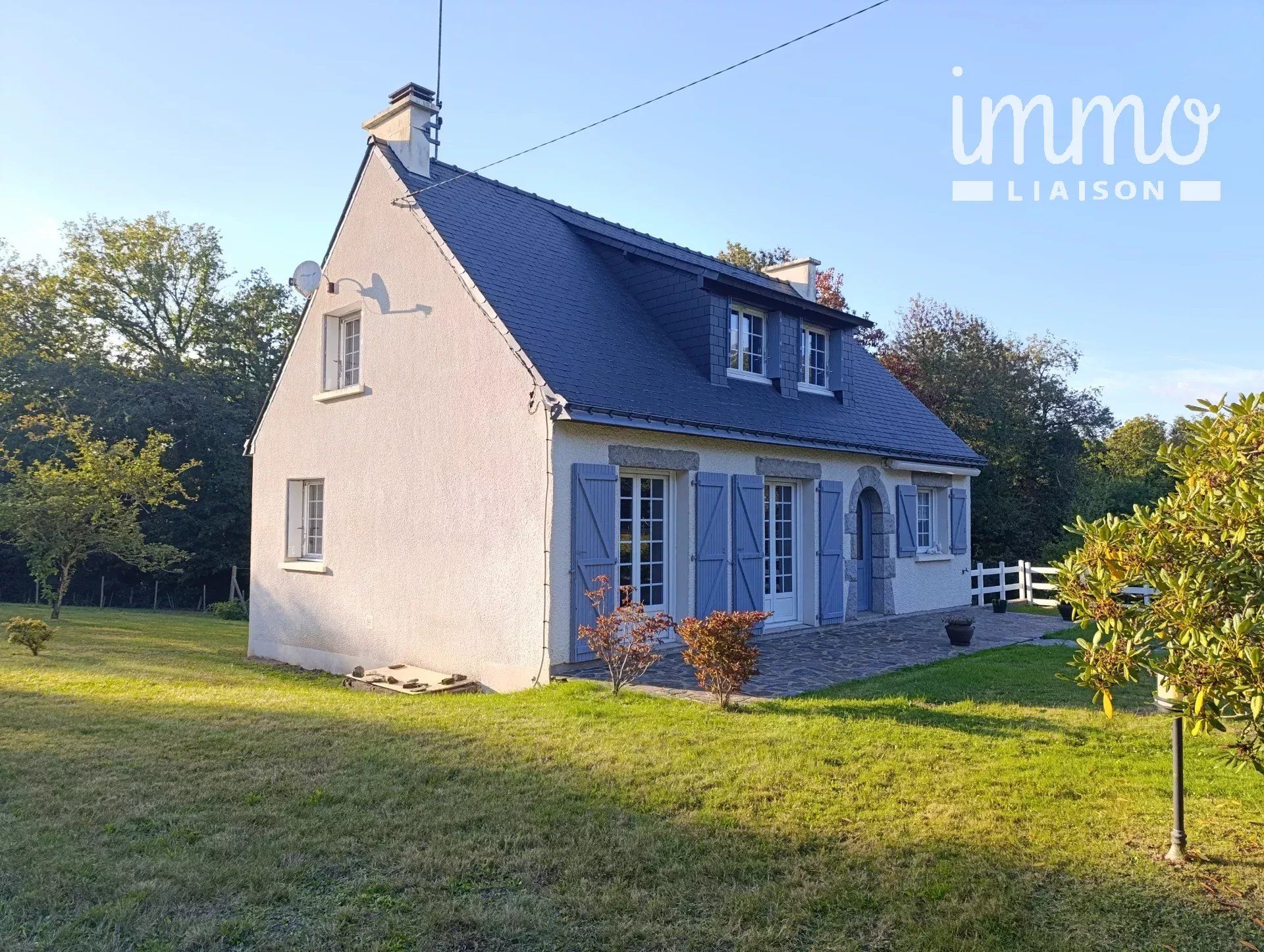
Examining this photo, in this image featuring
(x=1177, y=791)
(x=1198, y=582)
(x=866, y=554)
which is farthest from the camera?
(x=866, y=554)

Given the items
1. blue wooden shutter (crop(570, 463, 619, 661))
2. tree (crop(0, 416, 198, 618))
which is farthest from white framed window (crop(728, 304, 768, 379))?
tree (crop(0, 416, 198, 618))

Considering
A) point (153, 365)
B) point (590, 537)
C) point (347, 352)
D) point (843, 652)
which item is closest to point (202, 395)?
point (153, 365)

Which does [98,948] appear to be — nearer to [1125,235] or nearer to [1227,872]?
[1227,872]

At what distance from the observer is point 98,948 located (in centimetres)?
343

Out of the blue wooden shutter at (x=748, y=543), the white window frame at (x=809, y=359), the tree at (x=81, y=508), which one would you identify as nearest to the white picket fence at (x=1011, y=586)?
the white window frame at (x=809, y=359)

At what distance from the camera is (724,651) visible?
743 centimetres

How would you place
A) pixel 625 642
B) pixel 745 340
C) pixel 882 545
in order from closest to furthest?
pixel 625 642 < pixel 745 340 < pixel 882 545

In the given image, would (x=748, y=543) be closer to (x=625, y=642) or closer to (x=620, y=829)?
(x=625, y=642)

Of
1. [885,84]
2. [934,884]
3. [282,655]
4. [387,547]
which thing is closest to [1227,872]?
[934,884]

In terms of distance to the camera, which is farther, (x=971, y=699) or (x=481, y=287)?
(x=481, y=287)

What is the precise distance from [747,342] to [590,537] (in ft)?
17.3

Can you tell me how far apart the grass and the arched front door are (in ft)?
23.2

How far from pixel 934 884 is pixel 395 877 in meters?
2.51

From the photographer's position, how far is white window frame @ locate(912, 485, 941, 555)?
16.4 metres
